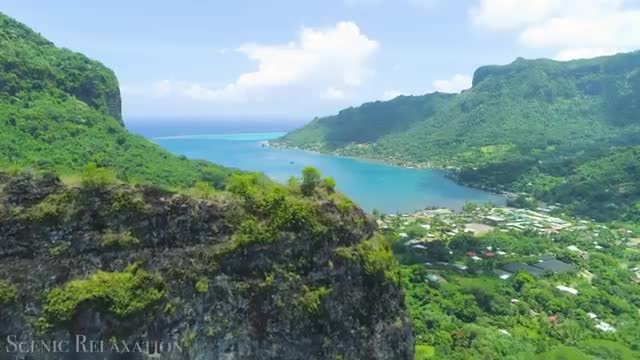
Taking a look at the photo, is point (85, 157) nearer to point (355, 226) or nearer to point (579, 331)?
point (355, 226)

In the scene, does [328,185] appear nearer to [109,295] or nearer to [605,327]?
[109,295]

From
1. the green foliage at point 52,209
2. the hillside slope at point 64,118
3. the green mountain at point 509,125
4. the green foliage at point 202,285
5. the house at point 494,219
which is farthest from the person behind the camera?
the green mountain at point 509,125

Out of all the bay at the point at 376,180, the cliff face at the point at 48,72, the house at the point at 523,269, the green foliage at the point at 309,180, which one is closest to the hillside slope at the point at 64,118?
the cliff face at the point at 48,72

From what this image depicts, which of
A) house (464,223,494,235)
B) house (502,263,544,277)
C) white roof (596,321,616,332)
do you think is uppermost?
house (502,263,544,277)

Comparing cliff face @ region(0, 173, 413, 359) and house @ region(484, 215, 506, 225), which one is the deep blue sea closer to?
house @ region(484, 215, 506, 225)

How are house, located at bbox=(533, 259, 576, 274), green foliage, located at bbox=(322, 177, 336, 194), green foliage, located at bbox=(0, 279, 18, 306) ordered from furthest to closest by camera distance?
1. house, located at bbox=(533, 259, 576, 274)
2. green foliage, located at bbox=(322, 177, 336, 194)
3. green foliage, located at bbox=(0, 279, 18, 306)

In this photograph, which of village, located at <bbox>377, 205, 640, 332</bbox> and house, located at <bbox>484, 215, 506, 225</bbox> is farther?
house, located at <bbox>484, 215, 506, 225</bbox>

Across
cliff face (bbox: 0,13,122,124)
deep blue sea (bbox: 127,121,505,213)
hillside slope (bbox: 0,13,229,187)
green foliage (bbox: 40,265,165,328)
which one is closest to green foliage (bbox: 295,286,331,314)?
green foliage (bbox: 40,265,165,328)

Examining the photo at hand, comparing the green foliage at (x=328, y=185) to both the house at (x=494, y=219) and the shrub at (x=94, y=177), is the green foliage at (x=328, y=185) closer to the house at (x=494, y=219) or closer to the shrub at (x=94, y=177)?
the shrub at (x=94, y=177)
